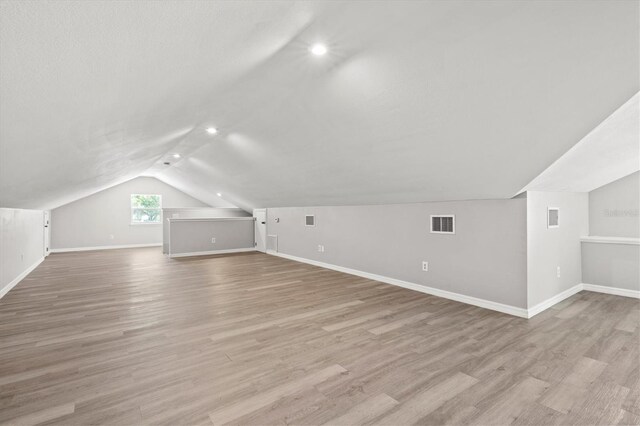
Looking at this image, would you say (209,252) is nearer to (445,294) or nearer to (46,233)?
(46,233)

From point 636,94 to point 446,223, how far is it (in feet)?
7.87

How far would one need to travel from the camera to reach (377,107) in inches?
106

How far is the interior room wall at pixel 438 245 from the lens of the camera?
3.57 metres

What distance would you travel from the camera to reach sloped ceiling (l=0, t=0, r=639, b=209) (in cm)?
122

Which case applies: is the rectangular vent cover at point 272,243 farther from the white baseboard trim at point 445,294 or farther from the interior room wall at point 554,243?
the interior room wall at point 554,243

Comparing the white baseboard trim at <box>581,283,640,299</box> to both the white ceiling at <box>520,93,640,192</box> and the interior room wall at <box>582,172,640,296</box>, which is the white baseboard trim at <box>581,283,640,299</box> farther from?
the white ceiling at <box>520,93,640,192</box>

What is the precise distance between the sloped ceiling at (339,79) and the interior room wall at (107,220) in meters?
7.53

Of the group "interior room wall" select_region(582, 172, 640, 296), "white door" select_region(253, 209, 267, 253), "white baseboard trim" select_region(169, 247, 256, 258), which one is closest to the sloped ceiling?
"interior room wall" select_region(582, 172, 640, 296)

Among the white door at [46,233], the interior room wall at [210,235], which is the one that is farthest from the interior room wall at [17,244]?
the interior room wall at [210,235]

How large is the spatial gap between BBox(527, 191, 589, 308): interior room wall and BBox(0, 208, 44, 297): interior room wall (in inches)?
272

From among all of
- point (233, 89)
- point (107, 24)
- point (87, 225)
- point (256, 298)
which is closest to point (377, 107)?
point (233, 89)

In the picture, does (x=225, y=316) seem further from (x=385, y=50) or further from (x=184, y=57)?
(x=385, y=50)

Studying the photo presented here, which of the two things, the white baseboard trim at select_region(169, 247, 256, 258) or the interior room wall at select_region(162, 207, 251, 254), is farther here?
the interior room wall at select_region(162, 207, 251, 254)

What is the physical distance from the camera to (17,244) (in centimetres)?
533
